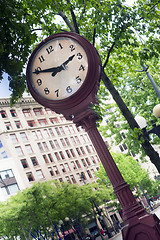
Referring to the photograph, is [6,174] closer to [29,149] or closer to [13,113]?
[29,149]

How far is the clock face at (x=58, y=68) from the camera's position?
3152 millimetres

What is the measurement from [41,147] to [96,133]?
53226 mm

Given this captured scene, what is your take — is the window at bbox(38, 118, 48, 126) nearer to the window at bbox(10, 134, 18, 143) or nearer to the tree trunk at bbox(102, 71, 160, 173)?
the window at bbox(10, 134, 18, 143)

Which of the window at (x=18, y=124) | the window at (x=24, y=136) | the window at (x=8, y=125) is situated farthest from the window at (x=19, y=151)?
the window at (x=18, y=124)

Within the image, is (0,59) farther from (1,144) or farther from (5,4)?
(1,144)

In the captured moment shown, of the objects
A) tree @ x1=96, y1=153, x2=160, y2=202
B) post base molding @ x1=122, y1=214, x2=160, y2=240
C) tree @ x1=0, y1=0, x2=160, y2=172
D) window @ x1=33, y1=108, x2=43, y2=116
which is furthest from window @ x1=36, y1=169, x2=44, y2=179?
post base molding @ x1=122, y1=214, x2=160, y2=240

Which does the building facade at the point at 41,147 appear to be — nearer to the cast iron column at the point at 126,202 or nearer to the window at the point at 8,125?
the window at the point at 8,125

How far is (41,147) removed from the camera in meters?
55.9

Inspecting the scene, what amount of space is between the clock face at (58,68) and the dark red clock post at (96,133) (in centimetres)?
5

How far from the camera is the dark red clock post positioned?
288 cm

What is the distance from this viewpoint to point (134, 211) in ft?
9.84

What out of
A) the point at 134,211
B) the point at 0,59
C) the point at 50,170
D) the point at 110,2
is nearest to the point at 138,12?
the point at 110,2

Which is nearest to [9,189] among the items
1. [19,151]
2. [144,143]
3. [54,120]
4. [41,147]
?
[19,151]

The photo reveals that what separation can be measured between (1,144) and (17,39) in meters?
51.9
